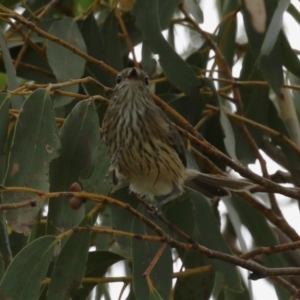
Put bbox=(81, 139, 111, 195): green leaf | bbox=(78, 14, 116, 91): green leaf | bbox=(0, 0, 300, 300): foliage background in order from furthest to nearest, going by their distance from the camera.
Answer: bbox=(78, 14, 116, 91): green leaf, bbox=(81, 139, 111, 195): green leaf, bbox=(0, 0, 300, 300): foliage background

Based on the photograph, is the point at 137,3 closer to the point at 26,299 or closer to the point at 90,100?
the point at 90,100

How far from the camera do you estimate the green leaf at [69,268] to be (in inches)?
107

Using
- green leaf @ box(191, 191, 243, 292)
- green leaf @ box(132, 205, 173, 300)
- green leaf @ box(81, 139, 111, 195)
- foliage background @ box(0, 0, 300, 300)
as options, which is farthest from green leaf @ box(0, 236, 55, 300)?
green leaf @ box(191, 191, 243, 292)

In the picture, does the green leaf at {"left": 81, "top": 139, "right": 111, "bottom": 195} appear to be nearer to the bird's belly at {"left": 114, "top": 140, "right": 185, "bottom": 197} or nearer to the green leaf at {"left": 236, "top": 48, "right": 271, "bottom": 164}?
the bird's belly at {"left": 114, "top": 140, "right": 185, "bottom": 197}

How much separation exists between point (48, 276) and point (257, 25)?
1.42 meters

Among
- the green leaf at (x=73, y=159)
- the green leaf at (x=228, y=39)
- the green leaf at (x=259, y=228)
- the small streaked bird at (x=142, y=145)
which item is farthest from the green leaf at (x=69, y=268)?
the green leaf at (x=228, y=39)

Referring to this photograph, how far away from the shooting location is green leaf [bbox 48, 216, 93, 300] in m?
2.73

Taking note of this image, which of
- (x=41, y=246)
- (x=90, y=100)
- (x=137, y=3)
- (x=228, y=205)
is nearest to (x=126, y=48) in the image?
(x=137, y=3)

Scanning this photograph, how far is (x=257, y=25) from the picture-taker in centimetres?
336

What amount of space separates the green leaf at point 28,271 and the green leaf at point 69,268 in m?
0.17

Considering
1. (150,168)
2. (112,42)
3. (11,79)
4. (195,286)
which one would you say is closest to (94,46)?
(112,42)

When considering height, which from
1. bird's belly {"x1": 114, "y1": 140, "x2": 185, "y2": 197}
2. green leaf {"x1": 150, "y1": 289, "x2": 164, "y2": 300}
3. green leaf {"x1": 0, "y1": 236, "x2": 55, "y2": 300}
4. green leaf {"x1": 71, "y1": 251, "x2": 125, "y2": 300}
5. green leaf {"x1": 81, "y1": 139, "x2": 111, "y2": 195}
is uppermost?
bird's belly {"x1": 114, "y1": 140, "x2": 185, "y2": 197}

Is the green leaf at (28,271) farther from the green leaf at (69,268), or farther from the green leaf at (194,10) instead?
the green leaf at (194,10)

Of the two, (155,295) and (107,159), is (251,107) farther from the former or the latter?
(155,295)
